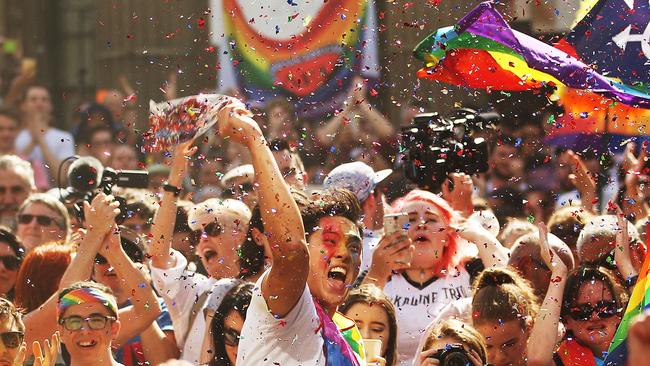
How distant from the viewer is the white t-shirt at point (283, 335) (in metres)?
4.58

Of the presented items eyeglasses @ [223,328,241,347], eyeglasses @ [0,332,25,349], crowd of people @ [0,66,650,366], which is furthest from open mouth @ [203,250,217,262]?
eyeglasses @ [0,332,25,349]

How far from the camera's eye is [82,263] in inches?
250

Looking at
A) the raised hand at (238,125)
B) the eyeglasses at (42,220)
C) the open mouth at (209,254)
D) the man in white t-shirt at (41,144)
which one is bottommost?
the man in white t-shirt at (41,144)

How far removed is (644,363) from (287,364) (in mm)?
1646

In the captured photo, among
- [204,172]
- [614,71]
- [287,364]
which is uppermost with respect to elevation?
[614,71]

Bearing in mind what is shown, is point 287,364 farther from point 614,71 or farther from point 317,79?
point 317,79

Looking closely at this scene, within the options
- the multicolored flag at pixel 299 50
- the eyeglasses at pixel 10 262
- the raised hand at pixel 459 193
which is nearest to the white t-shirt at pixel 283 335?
the eyeglasses at pixel 10 262

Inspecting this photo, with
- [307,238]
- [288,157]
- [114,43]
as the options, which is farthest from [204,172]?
[114,43]

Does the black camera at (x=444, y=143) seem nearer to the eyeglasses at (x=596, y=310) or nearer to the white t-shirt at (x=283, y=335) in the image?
the eyeglasses at (x=596, y=310)

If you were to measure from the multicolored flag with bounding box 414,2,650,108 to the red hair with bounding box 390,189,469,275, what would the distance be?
558 mm

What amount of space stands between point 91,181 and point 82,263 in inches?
49.9

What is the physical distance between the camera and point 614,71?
6.87 metres

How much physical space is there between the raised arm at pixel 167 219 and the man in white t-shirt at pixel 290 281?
1.57 metres

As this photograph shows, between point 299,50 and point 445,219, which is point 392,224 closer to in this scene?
point 445,219
